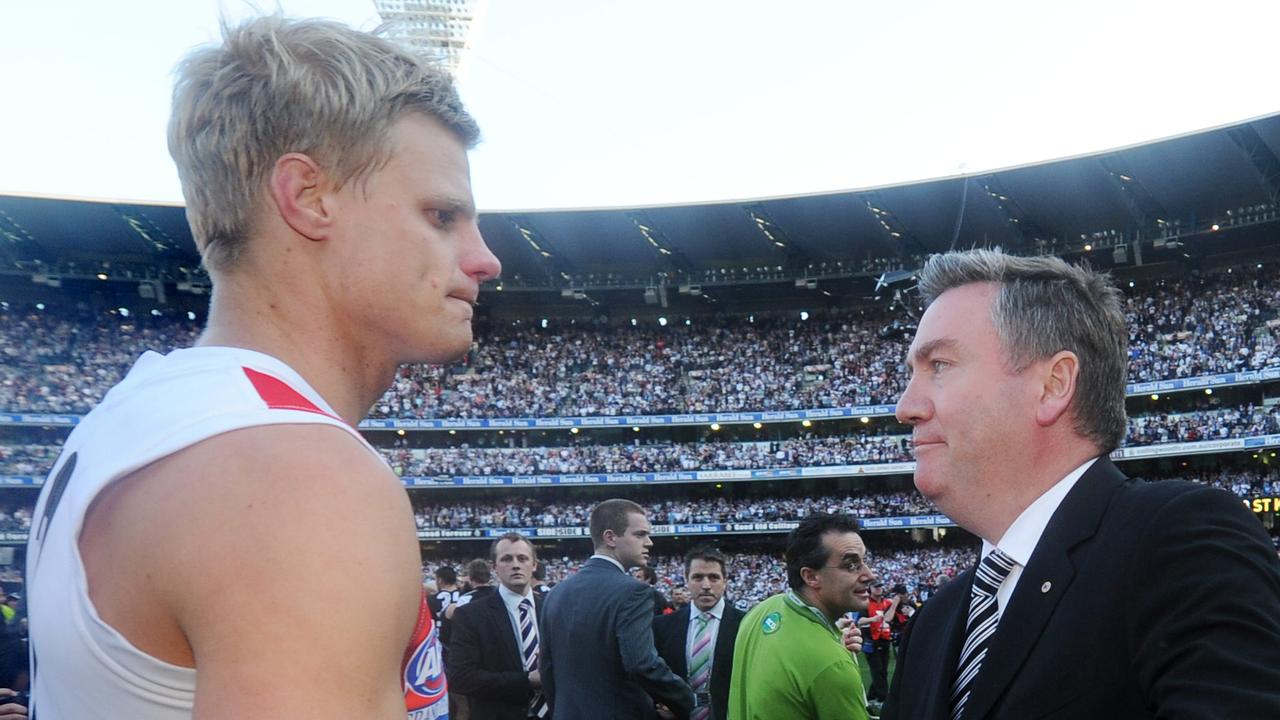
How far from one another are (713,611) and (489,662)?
181cm

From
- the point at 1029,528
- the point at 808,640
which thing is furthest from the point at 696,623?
the point at 1029,528

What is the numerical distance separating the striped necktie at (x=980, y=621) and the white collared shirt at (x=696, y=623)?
5644 mm

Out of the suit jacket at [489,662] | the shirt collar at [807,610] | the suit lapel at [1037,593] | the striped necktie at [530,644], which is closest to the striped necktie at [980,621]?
the suit lapel at [1037,593]

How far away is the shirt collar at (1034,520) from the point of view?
240 cm

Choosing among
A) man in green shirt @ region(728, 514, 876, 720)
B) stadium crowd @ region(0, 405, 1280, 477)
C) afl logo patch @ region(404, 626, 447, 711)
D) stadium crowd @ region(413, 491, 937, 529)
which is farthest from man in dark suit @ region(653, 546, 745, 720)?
stadium crowd @ region(413, 491, 937, 529)

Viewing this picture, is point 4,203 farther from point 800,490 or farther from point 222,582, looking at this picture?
point 222,582

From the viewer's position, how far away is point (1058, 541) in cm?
219

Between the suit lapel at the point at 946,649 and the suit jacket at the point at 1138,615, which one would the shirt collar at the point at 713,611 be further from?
the suit jacket at the point at 1138,615

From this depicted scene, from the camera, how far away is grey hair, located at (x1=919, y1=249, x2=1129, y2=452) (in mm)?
2549

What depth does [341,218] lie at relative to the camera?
1262 millimetres

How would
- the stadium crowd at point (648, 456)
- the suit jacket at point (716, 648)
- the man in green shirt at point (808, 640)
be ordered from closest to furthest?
the man in green shirt at point (808, 640) → the suit jacket at point (716, 648) → the stadium crowd at point (648, 456)

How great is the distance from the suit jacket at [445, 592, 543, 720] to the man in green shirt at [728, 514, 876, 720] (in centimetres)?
231

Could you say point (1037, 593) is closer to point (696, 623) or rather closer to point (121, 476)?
point (121, 476)

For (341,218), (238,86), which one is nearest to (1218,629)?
(341,218)
